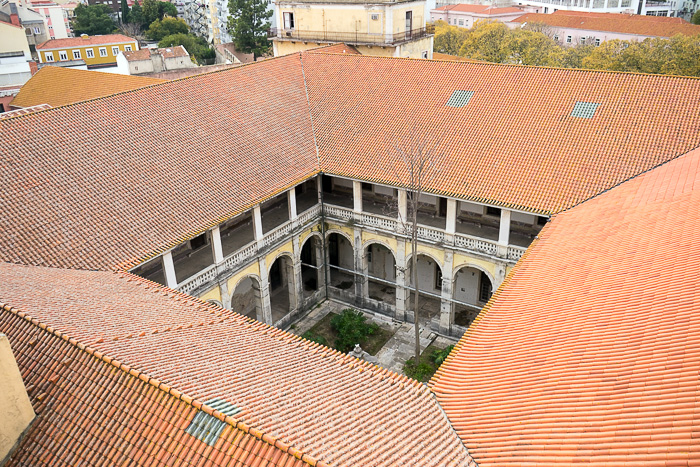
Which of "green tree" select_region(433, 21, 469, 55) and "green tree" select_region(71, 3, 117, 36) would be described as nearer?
"green tree" select_region(433, 21, 469, 55)

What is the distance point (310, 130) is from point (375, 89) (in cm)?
438

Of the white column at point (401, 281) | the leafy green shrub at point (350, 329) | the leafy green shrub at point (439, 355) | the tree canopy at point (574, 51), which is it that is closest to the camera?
the leafy green shrub at point (439, 355)

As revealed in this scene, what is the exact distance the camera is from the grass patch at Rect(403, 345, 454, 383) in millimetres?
26047

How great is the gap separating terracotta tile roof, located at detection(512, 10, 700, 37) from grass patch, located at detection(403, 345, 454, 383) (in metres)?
66.4

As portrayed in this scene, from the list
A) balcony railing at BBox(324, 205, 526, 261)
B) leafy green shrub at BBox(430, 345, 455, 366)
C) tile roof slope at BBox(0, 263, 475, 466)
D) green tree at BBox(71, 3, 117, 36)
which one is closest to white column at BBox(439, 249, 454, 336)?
balcony railing at BBox(324, 205, 526, 261)

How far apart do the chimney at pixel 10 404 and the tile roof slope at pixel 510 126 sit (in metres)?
18.2

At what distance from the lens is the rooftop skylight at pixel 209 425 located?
10.9m

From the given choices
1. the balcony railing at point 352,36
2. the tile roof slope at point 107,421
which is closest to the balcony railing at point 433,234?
the balcony railing at point 352,36

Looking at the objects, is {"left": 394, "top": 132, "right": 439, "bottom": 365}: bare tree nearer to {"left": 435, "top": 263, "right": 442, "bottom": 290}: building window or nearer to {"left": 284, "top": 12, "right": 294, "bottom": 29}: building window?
{"left": 435, "top": 263, "right": 442, "bottom": 290}: building window

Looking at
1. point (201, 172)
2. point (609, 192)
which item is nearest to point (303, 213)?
point (201, 172)

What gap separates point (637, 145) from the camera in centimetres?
2427

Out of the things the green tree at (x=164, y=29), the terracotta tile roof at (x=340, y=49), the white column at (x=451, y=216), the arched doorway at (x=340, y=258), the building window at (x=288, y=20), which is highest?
the building window at (x=288, y=20)

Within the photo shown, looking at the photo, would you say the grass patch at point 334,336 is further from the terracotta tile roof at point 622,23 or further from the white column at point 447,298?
the terracotta tile roof at point 622,23

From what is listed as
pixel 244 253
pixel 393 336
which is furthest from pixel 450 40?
pixel 244 253
